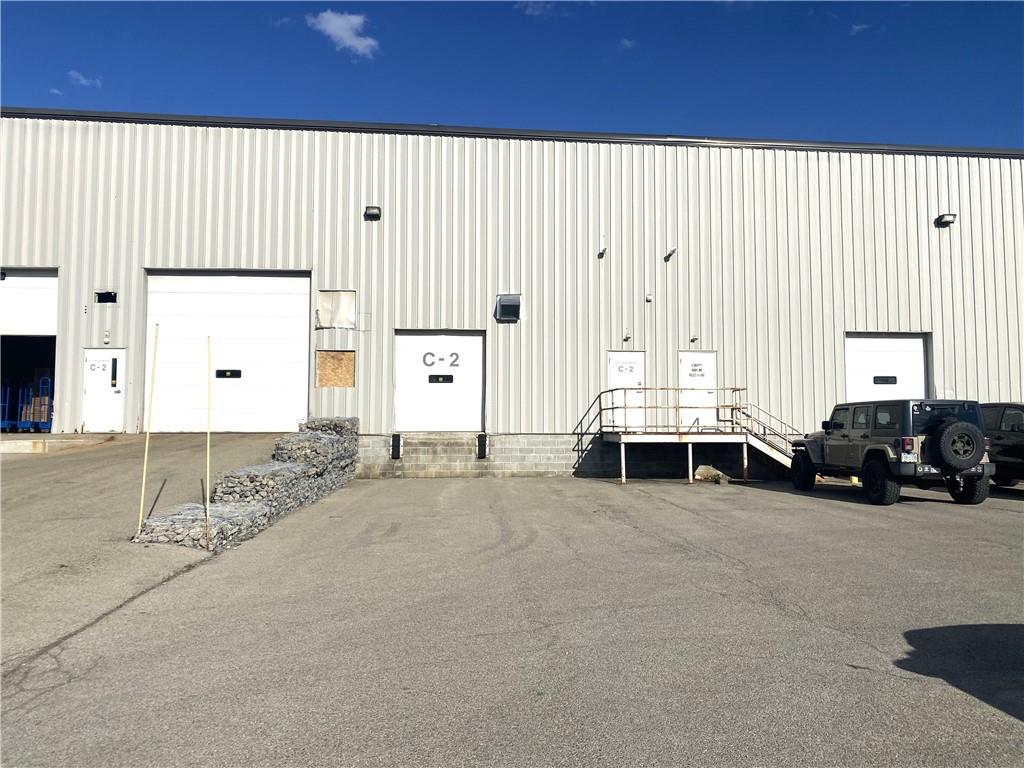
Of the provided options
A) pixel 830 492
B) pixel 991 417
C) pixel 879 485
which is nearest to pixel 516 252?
Result: pixel 830 492

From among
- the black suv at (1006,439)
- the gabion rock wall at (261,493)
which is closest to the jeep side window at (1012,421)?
the black suv at (1006,439)

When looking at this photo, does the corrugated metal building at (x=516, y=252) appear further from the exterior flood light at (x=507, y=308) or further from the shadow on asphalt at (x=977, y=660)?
the shadow on asphalt at (x=977, y=660)

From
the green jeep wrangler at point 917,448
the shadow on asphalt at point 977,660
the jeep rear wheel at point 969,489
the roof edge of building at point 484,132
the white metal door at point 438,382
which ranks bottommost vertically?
the shadow on asphalt at point 977,660

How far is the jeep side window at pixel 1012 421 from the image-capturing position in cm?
1331

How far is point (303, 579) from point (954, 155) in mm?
21874

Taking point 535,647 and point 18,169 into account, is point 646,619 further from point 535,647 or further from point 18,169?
point 18,169

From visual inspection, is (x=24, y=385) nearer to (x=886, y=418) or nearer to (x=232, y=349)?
(x=232, y=349)

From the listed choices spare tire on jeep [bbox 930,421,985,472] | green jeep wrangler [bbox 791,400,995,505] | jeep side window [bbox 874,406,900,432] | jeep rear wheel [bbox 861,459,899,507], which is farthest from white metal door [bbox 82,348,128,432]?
spare tire on jeep [bbox 930,421,985,472]

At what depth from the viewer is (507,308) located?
Result: 18.8 meters

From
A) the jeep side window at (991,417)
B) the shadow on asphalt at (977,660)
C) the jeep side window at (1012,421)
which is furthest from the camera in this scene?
the jeep side window at (991,417)

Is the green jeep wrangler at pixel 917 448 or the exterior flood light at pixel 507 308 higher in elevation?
the exterior flood light at pixel 507 308

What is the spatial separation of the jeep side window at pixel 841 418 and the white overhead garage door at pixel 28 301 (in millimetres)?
19170

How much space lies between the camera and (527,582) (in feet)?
21.9

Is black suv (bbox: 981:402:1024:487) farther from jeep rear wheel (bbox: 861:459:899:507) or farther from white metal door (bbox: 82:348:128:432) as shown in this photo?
white metal door (bbox: 82:348:128:432)
